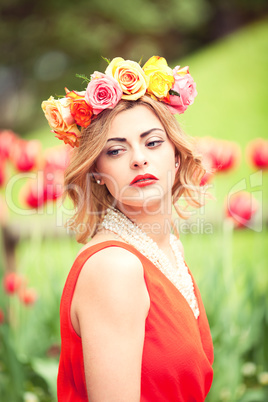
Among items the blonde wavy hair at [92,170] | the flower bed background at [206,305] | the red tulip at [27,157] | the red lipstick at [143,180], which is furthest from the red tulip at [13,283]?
the red lipstick at [143,180]

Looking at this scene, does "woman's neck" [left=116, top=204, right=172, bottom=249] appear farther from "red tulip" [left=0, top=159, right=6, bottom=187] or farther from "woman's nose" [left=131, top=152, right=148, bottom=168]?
"red tulip" [left=0, top=159, right=6, bottom=187]

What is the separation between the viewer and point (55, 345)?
2.32 meters

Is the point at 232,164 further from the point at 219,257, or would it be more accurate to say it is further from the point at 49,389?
the point at 49,389

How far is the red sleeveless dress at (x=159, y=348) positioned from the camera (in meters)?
1.21

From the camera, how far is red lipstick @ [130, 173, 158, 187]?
4.21ft

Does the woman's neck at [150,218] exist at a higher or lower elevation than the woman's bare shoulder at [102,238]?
higher

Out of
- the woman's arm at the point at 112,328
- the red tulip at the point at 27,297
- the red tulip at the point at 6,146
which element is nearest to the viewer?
the woman's arm at the point at 112,328

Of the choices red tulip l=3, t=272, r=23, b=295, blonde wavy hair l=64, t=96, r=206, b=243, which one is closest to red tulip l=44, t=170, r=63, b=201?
red tulip l=3, t=272, r=23, b=295

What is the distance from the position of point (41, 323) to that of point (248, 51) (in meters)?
7.67

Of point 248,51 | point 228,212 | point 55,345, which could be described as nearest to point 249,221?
point 228,212

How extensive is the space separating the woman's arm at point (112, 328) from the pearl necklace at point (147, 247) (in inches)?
7.4

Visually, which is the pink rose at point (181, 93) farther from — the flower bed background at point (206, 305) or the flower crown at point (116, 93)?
the flower bed background at point (206, 305)

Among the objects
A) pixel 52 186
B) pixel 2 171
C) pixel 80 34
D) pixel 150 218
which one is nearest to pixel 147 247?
pixel 150 218

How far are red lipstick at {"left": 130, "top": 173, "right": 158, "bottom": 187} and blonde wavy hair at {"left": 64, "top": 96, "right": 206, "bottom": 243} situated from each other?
0.12m
